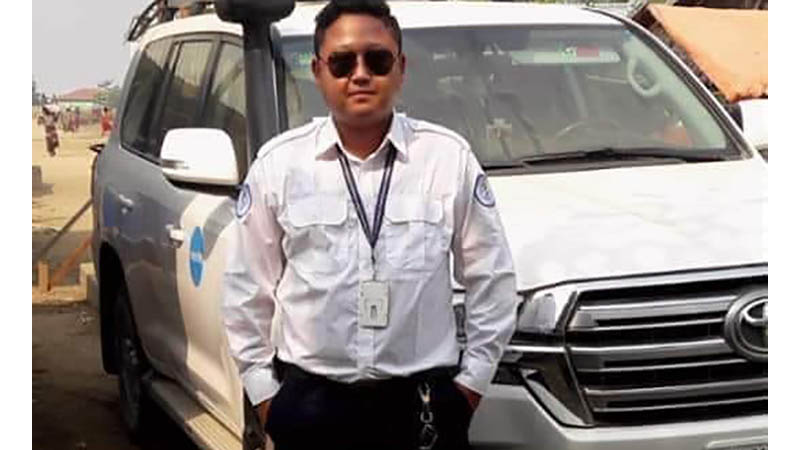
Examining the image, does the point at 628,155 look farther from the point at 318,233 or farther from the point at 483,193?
the point at 318,233

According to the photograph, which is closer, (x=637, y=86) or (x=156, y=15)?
(x=637, y=86)

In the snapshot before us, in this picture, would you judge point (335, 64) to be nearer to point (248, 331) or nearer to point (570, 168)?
point (248, 331)

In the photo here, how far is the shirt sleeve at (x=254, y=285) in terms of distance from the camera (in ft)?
8.88

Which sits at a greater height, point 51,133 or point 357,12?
point 357,12

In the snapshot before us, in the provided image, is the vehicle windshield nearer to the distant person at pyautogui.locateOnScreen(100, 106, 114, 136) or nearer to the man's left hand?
the man's left hand

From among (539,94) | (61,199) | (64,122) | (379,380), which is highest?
(539,94)

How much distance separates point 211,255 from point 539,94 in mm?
1243

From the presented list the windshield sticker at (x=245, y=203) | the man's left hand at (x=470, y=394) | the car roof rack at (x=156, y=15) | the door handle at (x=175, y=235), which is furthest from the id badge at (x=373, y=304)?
the car roof rack at (x=156, y=15)

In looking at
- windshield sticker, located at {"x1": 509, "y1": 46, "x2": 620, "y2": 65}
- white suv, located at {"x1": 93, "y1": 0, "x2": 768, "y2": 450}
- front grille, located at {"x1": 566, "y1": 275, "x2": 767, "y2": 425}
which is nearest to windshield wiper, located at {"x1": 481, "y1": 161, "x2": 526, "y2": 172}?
white suv, located at {"x1": 93, "y1": 0, "x2": 768, "y2": 450}

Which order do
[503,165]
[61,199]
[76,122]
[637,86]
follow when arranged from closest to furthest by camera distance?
1. [503,165]
2. [637,86]
3. [61,199]
4. [76,122]

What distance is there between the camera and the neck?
2.67 meters

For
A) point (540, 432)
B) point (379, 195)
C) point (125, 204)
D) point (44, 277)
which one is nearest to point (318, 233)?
point (379, 195)

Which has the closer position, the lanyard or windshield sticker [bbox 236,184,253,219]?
the lanyard

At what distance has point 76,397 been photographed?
22.1 feet
